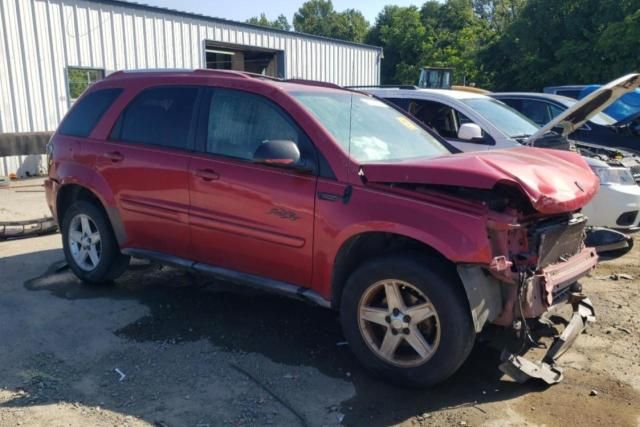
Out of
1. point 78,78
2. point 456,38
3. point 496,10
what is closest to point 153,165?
point 78,78

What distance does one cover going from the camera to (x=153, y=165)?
455 cm

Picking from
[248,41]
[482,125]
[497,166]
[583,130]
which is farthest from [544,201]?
[248,41]

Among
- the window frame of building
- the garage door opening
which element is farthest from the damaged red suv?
the garage door opening

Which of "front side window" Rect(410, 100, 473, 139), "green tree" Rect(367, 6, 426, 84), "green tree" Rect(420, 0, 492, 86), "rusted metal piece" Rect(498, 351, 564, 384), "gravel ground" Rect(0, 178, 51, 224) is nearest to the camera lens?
"rusted metal piece" Rect(498, 351, 564, 384)

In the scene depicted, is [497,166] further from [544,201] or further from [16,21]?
[16,21]

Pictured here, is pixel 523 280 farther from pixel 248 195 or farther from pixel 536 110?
pixel 536 110

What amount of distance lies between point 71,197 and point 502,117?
533 cm

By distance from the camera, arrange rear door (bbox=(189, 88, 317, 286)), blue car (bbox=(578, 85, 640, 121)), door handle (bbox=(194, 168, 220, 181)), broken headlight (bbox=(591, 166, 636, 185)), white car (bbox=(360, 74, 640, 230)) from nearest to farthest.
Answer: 1. rear door (bbox=(189, 88, 317, 286))
2. door handle (bbox=(194, 168, 220, 181))
3. white car (bbox=(360, 74, 640, 230))
4. broken headlight (bbox=(591, 166, 636, 185))
5. blue car (bbox=(578, 85, 640, 121))

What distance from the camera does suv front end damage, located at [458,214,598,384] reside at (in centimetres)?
315

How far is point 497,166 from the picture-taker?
325 cm

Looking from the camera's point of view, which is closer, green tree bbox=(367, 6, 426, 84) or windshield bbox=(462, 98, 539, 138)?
windshield bbox=(462, 98, 539, 138)

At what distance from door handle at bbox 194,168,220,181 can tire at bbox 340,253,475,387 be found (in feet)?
4.45

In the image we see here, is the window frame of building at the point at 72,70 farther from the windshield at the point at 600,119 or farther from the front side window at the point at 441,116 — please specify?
the windshield at the point at 600,119

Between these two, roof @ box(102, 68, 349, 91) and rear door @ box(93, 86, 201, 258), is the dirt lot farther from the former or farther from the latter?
roof @ box(102, 68, 349, 91)
